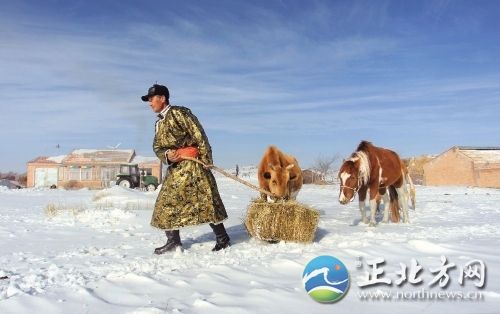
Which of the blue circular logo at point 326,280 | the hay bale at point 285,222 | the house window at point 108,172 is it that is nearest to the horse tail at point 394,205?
the hay bale at point 285,222

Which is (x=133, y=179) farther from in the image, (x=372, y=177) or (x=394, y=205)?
(x=372, y=177)

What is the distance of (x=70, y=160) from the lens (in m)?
44.6

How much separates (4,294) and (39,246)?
277 cm

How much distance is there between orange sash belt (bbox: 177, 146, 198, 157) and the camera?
222 inches

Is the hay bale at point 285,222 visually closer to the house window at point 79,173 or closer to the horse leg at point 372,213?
the horse leg at point 372,213

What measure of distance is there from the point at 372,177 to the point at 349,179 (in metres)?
0.91

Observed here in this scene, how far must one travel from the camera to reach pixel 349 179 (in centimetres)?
816

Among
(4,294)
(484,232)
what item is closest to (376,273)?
(4,294)

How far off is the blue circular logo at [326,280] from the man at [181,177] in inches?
76.5

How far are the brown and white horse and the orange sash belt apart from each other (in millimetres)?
3398

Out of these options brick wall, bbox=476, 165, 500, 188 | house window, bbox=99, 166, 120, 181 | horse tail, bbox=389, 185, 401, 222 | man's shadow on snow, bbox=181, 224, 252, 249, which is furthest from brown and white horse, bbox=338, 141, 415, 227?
house window, bbox=99, 166, 120, 181

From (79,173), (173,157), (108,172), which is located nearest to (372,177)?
(173,157)

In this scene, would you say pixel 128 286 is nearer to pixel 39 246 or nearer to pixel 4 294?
pixel 4 294

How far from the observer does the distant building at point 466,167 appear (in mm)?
42094
